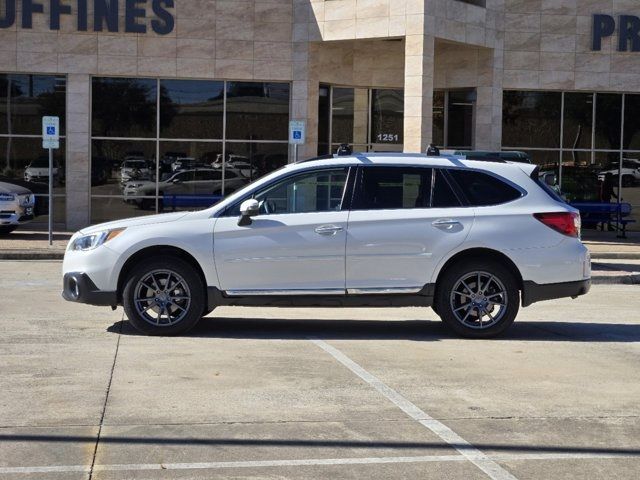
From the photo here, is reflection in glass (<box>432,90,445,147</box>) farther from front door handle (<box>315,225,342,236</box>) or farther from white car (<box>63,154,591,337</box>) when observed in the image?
front door handle (<box>315,225,342,236</box>)

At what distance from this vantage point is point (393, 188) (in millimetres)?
10477

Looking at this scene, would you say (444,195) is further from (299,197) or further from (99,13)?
(99,13)

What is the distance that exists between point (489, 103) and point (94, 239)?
18.9 meters

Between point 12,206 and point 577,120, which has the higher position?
point 577,120

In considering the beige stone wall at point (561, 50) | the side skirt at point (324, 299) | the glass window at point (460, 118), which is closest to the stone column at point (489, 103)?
the beige stone wall at point (561, 50)

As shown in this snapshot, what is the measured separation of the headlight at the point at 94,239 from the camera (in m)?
10.3

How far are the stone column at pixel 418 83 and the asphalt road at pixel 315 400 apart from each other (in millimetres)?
14102

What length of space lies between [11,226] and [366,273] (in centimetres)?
1546

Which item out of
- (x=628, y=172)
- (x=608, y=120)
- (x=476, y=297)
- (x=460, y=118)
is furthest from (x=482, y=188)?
(x=628, y=172)

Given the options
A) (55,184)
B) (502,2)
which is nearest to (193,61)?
(55,184)

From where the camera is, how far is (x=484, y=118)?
27.8 metres

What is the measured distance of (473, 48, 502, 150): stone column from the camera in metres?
27.6

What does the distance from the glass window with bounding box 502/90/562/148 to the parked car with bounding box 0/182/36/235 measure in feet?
41.2

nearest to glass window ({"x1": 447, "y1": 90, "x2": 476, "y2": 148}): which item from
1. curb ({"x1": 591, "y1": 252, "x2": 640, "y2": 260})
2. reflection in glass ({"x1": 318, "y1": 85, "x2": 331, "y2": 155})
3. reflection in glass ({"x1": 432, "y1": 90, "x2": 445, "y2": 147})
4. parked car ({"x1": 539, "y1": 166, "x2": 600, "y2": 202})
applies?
reflection in glass ({"x1": 432, "y1": 90, "x2": 445, "y2": 147})
